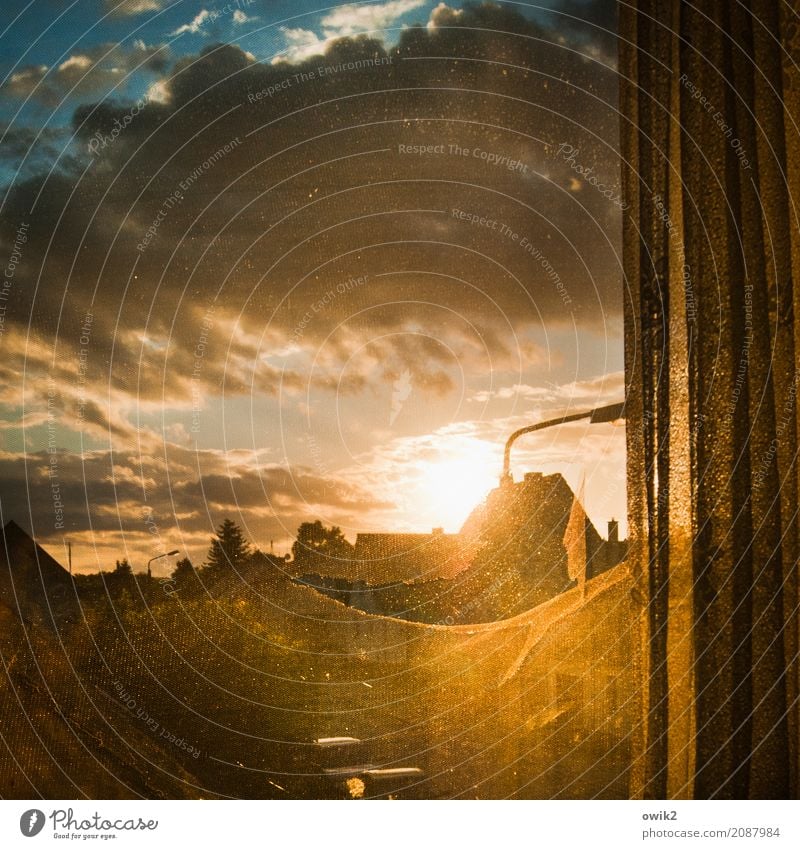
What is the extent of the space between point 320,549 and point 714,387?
78cm

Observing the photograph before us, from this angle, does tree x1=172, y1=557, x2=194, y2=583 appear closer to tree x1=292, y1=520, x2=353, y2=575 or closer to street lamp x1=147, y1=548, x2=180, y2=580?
street lamp x1=147, y1=548, x2=180, y2=580

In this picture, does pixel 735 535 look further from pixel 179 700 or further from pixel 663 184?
pixel 179 700

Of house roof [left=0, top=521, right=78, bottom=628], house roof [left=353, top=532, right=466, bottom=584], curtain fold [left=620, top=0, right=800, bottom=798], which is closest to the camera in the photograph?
curtain fold [left=620, top=0, right=800, bottom=798]

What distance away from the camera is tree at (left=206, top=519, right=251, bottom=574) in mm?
1550

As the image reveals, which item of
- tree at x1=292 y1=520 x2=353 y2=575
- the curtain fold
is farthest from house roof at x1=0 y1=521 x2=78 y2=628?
the curtain fold

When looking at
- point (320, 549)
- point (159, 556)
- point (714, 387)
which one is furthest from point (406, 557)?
point (714, 387)

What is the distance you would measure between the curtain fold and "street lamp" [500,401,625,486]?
0.56ft

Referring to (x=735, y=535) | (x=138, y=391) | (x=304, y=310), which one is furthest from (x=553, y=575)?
(x=138, y=391)

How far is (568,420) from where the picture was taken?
157 centimetres

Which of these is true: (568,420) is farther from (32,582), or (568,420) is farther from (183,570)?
(32,582)

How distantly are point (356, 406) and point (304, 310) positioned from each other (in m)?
0.22

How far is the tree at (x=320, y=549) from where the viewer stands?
1589 millimetres

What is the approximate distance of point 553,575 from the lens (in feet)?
5.05

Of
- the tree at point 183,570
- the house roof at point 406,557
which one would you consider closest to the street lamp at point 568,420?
the house roof at point 406,557
